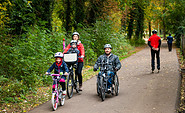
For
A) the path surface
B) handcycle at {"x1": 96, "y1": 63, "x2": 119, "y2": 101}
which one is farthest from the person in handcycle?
the path surface

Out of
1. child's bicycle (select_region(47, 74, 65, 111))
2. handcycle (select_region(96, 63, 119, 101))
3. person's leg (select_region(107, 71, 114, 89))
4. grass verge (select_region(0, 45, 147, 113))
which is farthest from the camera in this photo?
person's leg (select_region(107, 71, 114, 89))

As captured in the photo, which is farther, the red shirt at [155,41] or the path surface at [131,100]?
the red shirt at [155,41]

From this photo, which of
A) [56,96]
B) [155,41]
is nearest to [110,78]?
[56,96]

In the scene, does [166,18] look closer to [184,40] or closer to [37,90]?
[184,40]

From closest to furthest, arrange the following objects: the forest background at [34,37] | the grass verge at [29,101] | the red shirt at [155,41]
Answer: the grass verge at [29,101]
the forest background at [34,37]
the red shirt at [155,41]

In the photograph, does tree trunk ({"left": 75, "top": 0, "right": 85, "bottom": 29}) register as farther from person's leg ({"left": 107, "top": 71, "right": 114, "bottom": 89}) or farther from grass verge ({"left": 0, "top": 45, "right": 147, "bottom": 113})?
person's leg ({"left": 107, "top": 71, "right": 114, "bottom": 89})

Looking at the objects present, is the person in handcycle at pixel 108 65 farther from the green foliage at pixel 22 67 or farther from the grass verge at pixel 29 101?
the green foliage at pixel 22 67

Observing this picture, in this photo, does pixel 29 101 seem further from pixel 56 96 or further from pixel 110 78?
pixel 110 78

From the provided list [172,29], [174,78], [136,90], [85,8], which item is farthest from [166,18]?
[136,90]

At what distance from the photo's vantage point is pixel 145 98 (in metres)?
8.18

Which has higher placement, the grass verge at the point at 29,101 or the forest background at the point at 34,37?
the forest background at the point at 34,37

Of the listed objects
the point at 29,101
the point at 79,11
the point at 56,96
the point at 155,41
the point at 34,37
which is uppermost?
the point at 79,11

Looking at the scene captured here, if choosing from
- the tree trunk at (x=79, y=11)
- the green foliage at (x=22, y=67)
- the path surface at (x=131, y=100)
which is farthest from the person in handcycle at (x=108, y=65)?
the tree trunk at (x=79, y=11)

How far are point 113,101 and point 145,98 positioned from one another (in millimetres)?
1045
